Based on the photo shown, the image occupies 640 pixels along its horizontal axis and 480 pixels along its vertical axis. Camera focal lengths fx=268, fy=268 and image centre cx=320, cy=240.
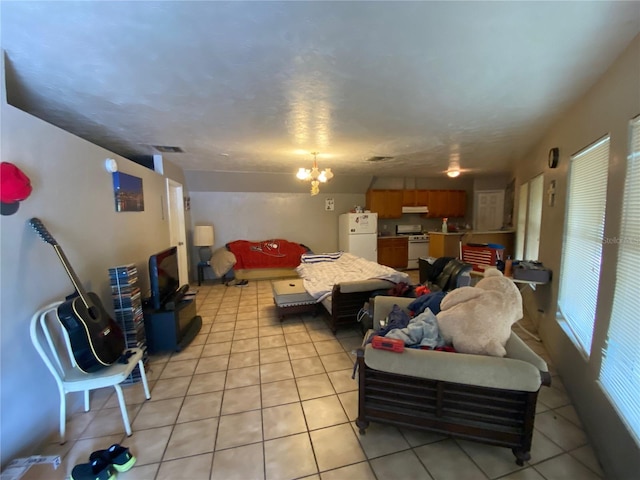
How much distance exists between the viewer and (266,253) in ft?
19.7

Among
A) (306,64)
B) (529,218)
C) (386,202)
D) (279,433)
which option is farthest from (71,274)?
(386,202)

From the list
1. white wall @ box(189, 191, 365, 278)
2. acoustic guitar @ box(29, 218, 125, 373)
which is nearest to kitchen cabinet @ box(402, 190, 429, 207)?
white wall @ box(189, 191, 365, 278)

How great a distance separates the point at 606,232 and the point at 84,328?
3.29 m

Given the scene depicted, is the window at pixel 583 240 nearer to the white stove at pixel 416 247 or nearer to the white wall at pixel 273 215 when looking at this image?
the white stove at pixel 416 247

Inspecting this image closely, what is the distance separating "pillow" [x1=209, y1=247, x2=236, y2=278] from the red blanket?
0.59 feet

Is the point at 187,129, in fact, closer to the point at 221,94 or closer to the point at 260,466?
the point at 221,94

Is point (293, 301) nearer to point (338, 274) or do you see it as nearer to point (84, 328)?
point (338, 274)

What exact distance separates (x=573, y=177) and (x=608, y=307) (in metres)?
1.36

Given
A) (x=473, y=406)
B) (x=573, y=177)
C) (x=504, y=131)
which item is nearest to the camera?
(x=473, y=406)

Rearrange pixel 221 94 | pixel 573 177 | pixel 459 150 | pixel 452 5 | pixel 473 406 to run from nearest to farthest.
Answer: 1. pixel 452 5
2. pixel 473 406
3. pixel 221 94
4. pixel 573 177
5. pixel 459 150

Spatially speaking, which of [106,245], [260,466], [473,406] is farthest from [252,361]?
[473,406]

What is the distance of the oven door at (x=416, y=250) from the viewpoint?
22.6 feet

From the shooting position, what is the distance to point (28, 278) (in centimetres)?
162

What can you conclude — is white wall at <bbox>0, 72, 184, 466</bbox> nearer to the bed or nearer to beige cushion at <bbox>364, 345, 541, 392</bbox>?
beige cushion at <bbox>364, 345, 541, 392</bbox>
